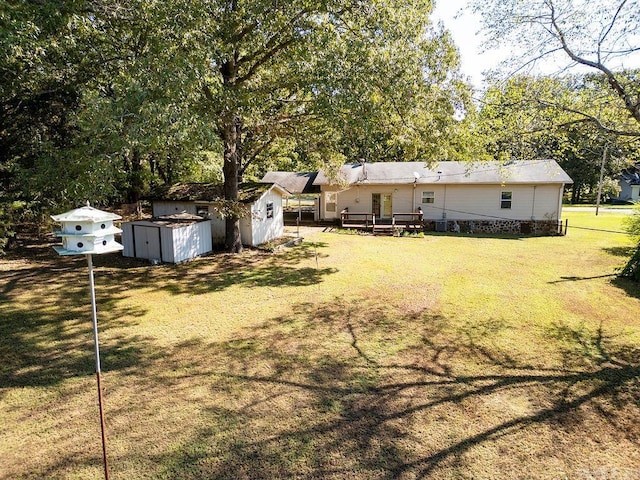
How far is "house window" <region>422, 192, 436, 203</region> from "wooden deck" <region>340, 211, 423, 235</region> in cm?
129

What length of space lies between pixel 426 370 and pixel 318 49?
8.10 meters

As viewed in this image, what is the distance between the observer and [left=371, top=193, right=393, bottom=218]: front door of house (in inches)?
927

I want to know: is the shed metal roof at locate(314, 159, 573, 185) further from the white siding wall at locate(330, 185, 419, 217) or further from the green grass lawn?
the green grass lawn

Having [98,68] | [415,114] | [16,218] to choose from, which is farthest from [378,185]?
[16,218]

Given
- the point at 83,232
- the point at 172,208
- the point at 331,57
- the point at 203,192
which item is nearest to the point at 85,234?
the point at 83,232

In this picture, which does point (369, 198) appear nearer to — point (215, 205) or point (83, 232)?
point (215, 205)

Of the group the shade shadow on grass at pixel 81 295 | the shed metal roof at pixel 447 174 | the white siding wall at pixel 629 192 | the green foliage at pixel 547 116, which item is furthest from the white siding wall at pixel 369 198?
the white siding wall at pixel 629 192

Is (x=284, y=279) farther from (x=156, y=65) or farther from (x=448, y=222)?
(x=448, y=222)

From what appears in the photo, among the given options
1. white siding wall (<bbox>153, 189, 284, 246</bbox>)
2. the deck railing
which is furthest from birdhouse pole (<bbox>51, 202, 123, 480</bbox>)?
the deck railing

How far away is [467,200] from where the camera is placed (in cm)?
2230

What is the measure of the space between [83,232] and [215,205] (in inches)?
460

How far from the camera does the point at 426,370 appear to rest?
249 inches

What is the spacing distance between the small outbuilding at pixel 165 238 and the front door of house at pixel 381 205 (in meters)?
12.2

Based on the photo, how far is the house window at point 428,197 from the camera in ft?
74.7
